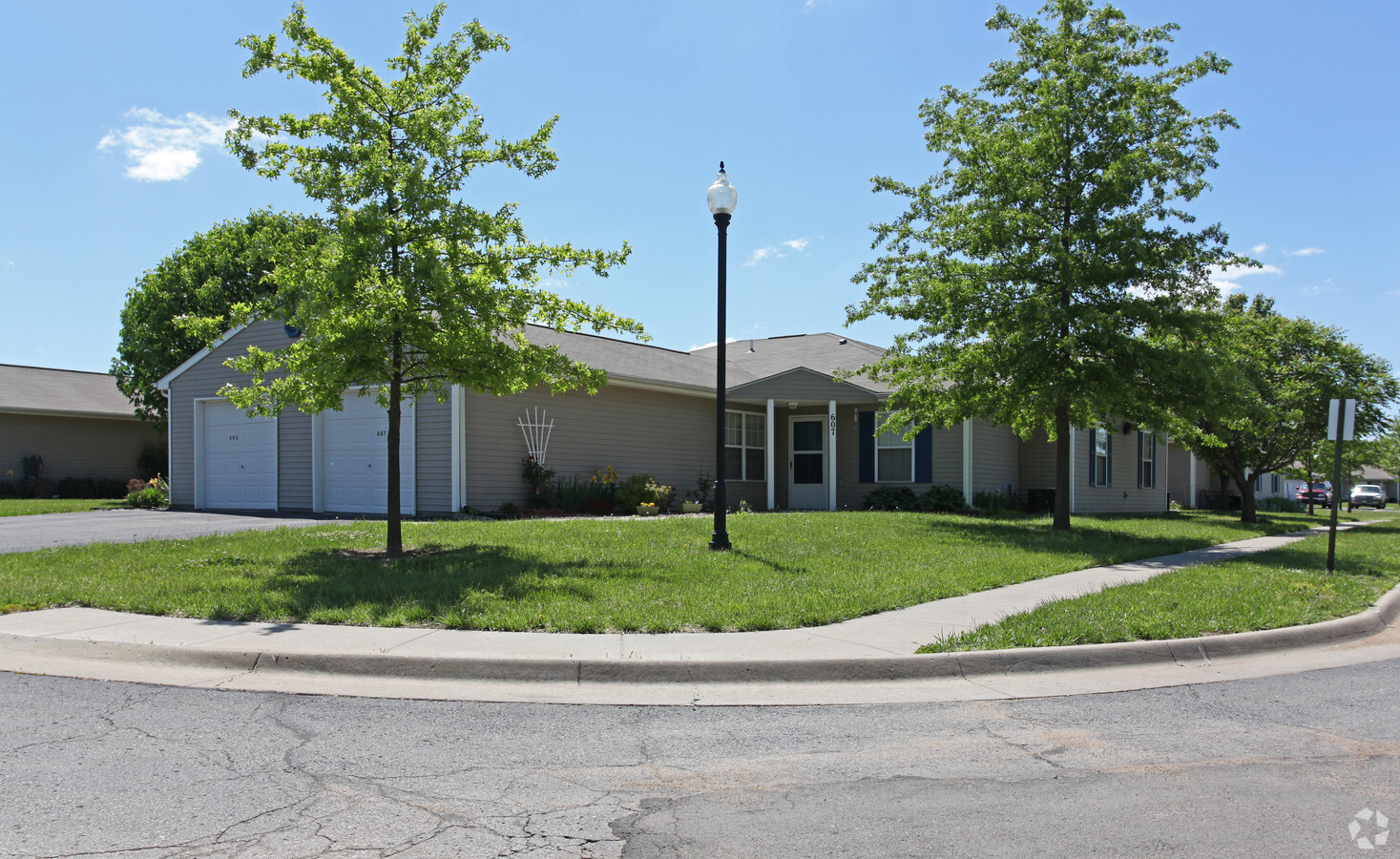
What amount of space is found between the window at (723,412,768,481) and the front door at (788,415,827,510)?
772mm

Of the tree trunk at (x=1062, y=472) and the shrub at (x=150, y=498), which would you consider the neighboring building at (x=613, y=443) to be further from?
the tree trunk at (x=1062, y=472)

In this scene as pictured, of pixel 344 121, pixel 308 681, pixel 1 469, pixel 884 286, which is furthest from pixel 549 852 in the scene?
pixel 1 469

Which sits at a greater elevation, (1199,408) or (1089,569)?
(1199,408)

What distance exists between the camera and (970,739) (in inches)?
199

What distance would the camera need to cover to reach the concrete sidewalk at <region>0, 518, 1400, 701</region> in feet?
20.5

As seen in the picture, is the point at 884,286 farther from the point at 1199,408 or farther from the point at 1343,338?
the point at 1343,338

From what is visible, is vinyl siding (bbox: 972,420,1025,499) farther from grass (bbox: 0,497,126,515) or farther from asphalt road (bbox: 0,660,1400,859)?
grass (bbox: 0,497,126,515)

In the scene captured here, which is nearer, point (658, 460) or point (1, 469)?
point (658, 460)

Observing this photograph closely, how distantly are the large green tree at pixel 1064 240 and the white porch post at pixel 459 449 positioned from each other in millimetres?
8047

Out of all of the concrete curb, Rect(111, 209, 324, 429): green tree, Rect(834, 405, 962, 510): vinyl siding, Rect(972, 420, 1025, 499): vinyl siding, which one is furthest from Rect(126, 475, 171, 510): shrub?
Rect(972, 420, 1025, 499): vinyl siding

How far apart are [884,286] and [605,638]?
11110 mm

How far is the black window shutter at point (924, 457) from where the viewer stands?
69.2 ft

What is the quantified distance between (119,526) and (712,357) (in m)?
15.7

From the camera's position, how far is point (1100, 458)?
25078 millimetres
